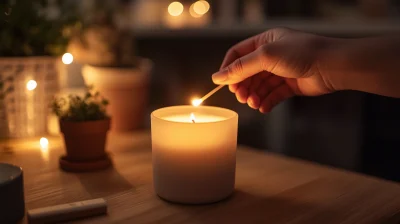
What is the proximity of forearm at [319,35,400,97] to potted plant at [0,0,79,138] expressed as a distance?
27.2 inches

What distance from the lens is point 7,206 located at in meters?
0.63

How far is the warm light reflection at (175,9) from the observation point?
2.70 m

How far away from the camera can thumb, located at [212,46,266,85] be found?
2.53 feet

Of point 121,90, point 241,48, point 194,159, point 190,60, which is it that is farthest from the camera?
point 190,60

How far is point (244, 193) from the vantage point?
30.4 inches

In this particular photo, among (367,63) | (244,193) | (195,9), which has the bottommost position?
(244,193)

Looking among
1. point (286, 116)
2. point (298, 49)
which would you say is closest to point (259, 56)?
point (298, 49)

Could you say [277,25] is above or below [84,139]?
above

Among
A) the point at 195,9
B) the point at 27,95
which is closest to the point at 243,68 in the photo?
the point at 27,95

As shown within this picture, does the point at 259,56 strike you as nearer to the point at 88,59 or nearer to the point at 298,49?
the point at 298,49

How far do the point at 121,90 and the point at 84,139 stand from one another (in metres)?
0.33

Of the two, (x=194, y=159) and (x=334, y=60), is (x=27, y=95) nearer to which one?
(x=194, y=159)

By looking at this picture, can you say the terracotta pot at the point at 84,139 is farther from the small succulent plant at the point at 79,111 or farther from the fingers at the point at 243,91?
the fingers at the point at 243,91

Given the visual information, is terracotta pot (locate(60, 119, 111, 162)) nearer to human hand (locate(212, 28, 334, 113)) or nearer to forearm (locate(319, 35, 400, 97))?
human hand (locate(212, 28, 334, 113))
